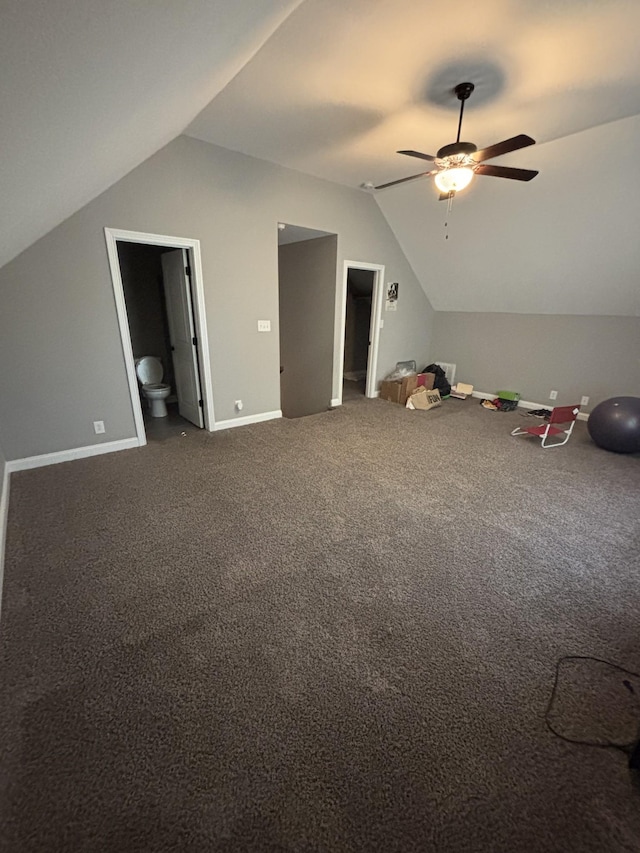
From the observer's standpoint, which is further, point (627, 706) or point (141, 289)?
point (141, 289)

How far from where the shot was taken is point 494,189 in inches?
151

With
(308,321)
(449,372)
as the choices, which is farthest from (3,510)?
(449,372)

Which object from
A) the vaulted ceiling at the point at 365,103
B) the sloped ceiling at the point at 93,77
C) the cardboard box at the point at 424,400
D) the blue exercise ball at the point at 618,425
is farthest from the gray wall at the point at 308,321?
the blue exercise ball at the point at 618,425

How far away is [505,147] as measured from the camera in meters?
2.23

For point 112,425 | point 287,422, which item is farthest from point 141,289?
point 287,422

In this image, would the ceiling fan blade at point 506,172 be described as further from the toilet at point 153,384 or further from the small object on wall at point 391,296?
the toilet at point 153,384

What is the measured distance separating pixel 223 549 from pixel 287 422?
244 centimetres

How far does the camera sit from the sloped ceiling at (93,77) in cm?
75

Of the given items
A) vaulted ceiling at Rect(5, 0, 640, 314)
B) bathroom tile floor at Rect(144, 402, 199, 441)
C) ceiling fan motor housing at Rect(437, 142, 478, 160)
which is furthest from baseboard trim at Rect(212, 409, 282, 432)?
ceiling fan motor housing at Rect(437, 142, 478, 160)

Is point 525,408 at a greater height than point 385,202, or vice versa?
point 385,202

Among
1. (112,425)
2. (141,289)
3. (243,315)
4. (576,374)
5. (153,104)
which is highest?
(153,104)

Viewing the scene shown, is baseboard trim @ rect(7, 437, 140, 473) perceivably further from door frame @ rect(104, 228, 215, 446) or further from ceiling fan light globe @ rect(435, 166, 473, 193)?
ceiling fan light globe @ rect(435, 166, 473, 193)

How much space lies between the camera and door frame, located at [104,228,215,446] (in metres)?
3.16

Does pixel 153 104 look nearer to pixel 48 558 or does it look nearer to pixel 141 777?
pixel 48 558
